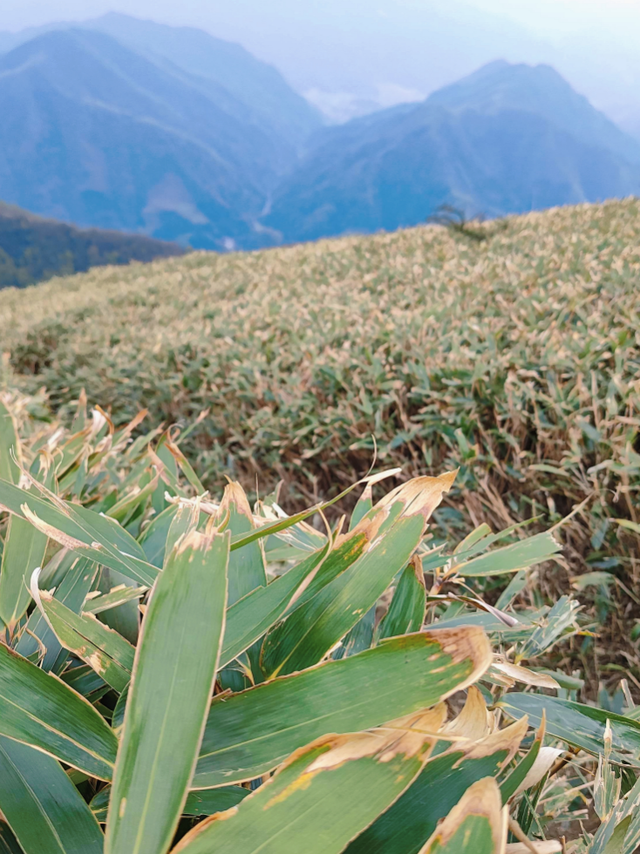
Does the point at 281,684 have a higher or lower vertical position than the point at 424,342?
higher

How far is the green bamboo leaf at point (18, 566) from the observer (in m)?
0.60

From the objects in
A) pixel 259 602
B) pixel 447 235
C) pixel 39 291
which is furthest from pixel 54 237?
pixel 259 602

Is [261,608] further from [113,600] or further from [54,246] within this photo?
[54,246]

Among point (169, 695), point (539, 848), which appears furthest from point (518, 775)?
point (169, 695)

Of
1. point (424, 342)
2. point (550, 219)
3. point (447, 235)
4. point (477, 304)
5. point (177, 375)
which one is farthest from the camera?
point (447, 235)

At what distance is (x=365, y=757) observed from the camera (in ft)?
1.17

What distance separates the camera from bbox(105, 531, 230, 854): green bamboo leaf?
357 mm

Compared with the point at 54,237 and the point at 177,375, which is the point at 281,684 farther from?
the point at 54,237

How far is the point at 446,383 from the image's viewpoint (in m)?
1.97

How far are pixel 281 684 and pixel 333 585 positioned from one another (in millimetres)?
115

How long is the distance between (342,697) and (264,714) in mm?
66

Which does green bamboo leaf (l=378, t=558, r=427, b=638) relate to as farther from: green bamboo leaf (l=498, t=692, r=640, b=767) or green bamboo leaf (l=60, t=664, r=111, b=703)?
green bamboo leaf (l=60, t=664, r=111, b=703)

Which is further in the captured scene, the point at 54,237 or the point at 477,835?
the point at 54,237

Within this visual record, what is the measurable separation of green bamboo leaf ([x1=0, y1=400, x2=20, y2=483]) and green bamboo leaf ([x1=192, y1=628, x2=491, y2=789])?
62 cm
